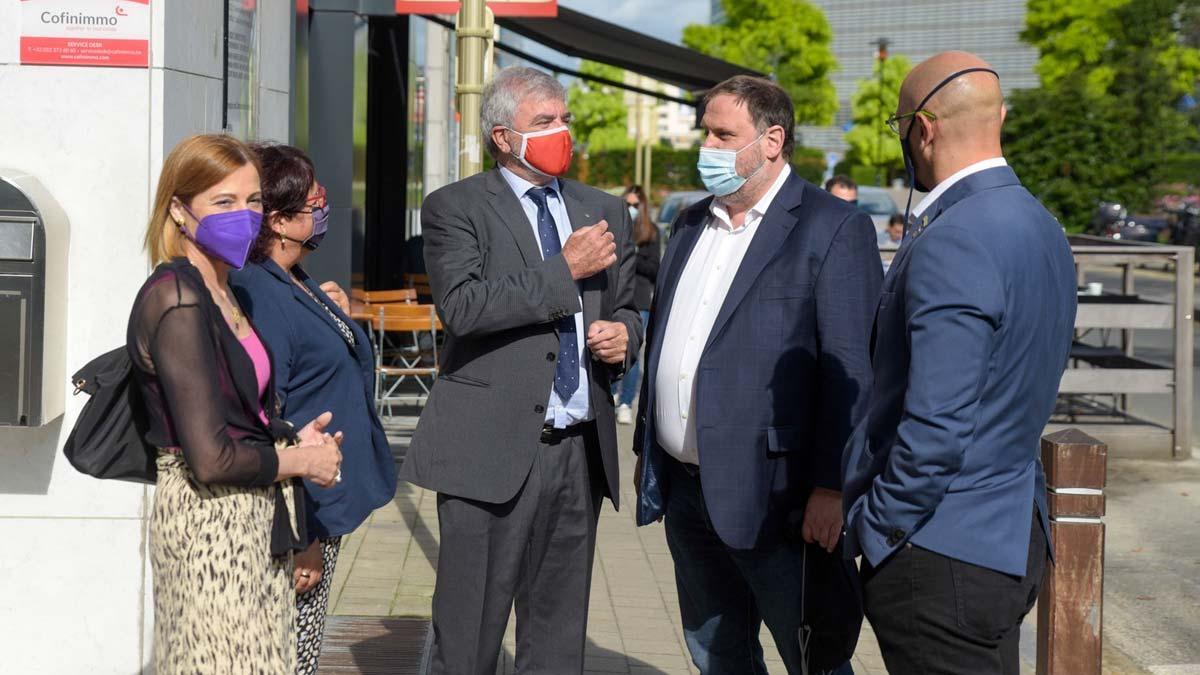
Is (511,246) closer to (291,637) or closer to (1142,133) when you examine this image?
(291,637)

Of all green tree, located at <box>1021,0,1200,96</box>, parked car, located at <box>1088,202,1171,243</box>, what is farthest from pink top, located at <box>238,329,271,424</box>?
green tree, located at <box>1021,0,1200,96</box>

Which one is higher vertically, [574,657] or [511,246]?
[511,246]

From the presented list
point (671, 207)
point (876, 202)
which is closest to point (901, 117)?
point (876, 202)

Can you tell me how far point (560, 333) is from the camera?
4082 millimetres

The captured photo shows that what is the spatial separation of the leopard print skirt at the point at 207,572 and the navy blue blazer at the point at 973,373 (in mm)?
1325

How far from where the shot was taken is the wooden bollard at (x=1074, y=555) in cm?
437

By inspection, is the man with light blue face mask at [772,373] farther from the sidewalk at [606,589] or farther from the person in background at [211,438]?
the sidewalk at [606,589]

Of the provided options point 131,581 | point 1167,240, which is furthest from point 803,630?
point 1167,240

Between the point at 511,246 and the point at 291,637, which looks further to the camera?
the point at 511,246

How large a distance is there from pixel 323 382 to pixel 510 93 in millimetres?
1022

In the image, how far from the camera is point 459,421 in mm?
4012

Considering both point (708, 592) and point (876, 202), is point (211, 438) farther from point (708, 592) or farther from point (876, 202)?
point (876, 202)

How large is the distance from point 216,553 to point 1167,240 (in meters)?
39.0

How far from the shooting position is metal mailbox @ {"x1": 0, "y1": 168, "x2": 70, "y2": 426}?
438 centimetres
